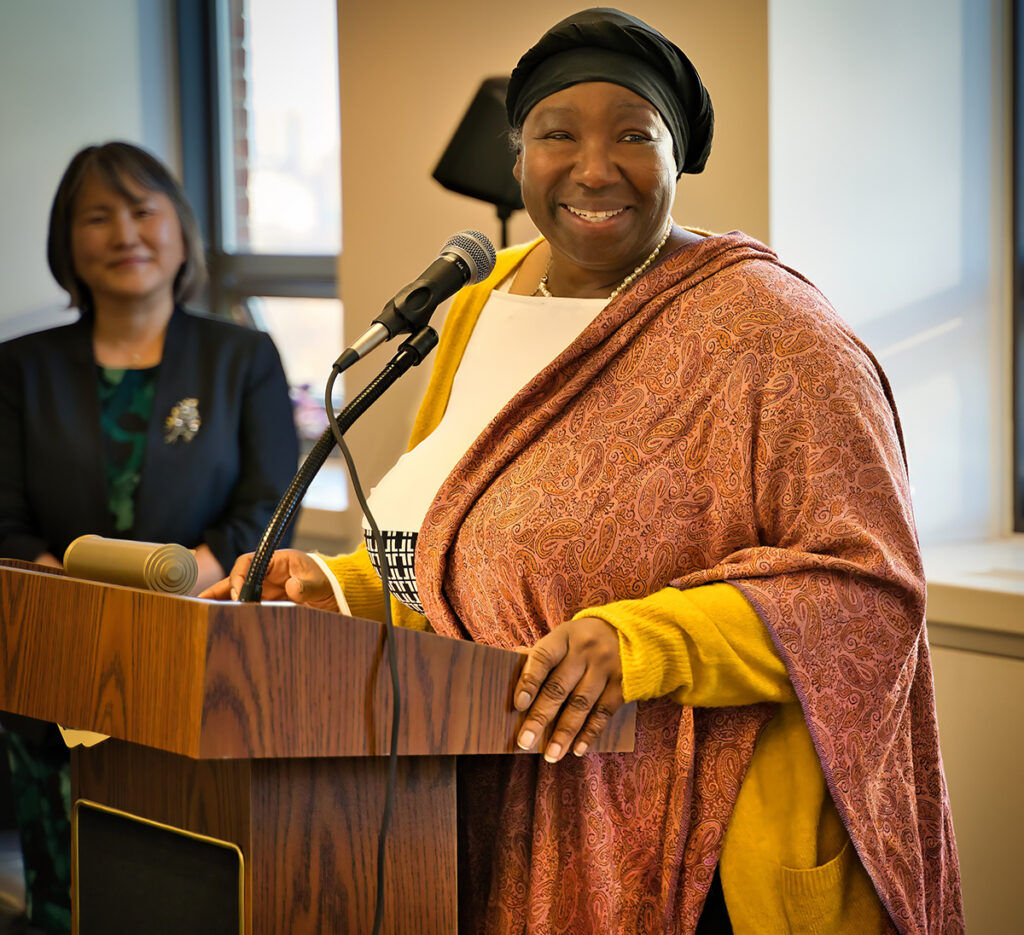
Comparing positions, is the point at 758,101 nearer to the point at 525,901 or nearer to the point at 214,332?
the point at 214,332

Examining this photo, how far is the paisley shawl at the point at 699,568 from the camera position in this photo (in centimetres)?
132

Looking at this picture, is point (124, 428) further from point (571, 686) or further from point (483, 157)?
point (571, 686)

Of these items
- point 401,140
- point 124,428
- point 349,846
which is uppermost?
→ point 401,140

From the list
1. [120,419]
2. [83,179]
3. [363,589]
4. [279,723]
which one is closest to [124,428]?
[120,419]

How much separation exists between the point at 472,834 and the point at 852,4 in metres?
1.89

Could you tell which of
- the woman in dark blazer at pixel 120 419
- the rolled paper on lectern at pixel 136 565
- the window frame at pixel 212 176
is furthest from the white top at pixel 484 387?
the window frame at pixel 212 176

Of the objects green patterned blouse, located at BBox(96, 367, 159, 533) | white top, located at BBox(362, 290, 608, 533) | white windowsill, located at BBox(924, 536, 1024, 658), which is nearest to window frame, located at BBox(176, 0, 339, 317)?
green patterned blouse, located at BBox(96, 367, 159, 533)

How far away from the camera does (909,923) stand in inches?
54.8

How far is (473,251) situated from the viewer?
131 centimetres

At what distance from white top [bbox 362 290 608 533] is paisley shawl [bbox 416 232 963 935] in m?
0.11

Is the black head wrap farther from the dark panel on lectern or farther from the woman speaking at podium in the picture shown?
the dark panel on lectern

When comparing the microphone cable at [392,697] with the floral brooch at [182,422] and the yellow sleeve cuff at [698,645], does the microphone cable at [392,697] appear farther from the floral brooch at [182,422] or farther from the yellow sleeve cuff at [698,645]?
the floral brooch at [182,422]

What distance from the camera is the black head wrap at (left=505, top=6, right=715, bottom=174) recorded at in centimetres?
147

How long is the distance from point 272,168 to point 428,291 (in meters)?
3.49
